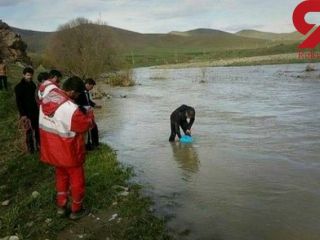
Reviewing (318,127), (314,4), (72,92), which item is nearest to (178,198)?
(72,92)

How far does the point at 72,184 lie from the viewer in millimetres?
5844

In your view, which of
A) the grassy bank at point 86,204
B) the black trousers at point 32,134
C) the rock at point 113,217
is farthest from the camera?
the black trousers at point 32,134

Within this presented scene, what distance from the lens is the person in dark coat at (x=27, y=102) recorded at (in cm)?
911

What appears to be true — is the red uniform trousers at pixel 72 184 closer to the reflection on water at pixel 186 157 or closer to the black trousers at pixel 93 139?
the reflection on water at pixel 186 157

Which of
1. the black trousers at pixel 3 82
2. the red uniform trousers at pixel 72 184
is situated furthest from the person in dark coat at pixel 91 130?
the black trousers at pixel 3 82

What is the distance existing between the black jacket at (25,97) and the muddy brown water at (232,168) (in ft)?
7.13

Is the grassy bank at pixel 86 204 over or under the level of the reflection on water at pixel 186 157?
over

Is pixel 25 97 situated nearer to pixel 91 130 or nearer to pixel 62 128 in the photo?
pixel 91 130

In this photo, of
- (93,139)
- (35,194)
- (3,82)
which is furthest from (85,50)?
(35,194)

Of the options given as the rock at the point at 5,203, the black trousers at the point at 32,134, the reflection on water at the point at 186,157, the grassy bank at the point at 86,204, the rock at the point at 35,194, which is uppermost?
the black trousers at the point at 32,134

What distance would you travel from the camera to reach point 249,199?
22.5 feet

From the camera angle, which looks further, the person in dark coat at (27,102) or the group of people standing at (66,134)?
the person in dark coat at (27,102)

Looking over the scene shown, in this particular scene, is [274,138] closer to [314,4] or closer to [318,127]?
[318,127]

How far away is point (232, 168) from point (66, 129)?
4.04 meters
